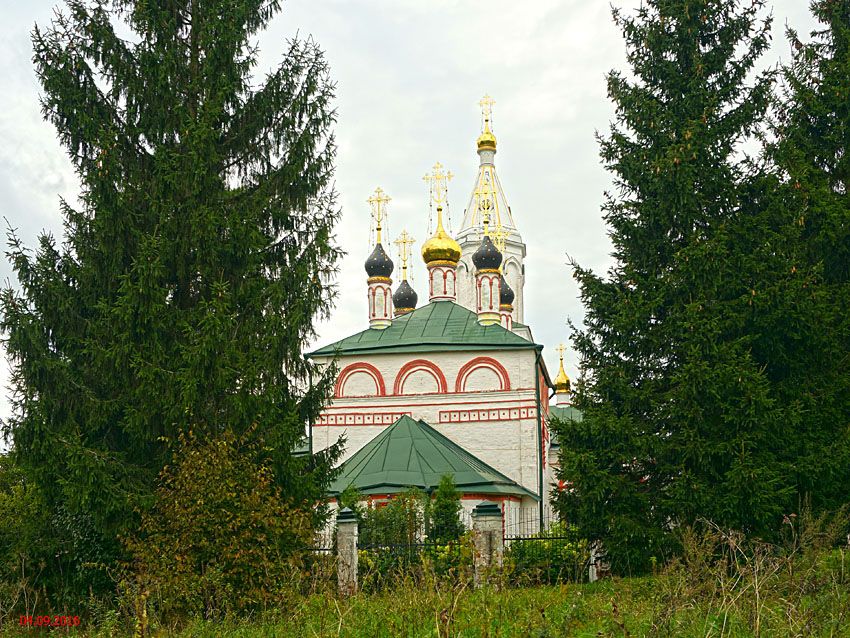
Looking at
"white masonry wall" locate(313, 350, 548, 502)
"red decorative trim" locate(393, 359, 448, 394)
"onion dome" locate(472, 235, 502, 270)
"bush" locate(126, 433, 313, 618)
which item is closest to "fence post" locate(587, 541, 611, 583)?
"bush" locate(126, 433, 313, 618)

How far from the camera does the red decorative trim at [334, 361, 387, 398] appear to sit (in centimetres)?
2638

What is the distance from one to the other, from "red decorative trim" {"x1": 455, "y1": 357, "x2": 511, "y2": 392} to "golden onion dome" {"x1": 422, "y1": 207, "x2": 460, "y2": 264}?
19.9 feet

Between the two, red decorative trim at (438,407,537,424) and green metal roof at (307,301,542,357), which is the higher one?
green metal roof at (307,301,542,357)

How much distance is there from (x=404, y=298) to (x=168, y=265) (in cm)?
2233

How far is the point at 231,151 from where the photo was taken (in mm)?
12547

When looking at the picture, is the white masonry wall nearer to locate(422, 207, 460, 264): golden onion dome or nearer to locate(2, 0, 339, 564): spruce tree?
locate(422, 207, 460, 264): golden onion dome

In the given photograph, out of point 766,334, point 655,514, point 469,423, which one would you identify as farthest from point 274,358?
point 469,423

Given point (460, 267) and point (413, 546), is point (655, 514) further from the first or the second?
point (460, 267)

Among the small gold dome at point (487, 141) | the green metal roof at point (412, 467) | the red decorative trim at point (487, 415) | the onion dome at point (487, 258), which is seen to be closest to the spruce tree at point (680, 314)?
the green metal roof at point (412, 467)

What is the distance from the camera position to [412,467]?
881 inches

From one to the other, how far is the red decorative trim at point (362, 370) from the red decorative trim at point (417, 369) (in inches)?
15.0

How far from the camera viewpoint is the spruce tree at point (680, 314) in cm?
1241

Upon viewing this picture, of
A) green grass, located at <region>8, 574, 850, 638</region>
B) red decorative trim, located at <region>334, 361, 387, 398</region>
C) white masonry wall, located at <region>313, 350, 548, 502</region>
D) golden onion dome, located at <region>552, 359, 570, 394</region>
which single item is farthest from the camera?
golden onion dome, located at <region>552, 359, 570, 394</region>

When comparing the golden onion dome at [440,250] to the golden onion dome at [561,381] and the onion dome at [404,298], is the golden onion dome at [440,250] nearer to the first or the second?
the onion dome at [404,298]
